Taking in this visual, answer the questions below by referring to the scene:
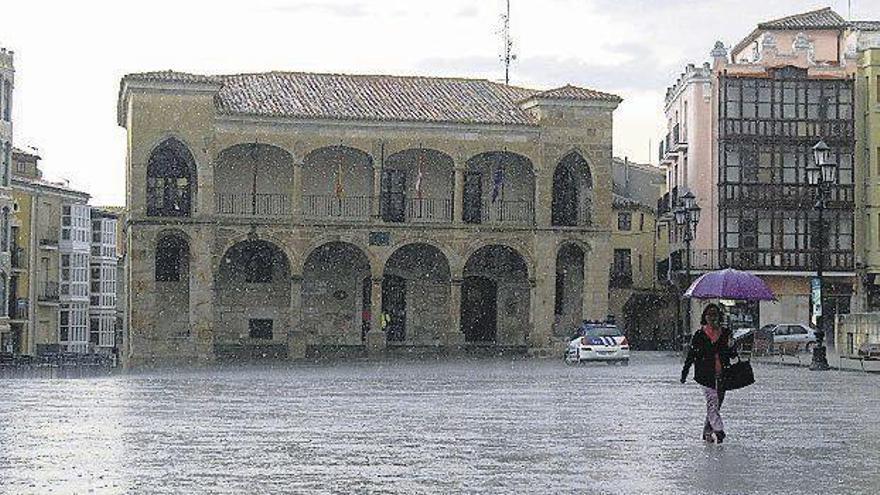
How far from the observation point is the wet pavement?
1157cm

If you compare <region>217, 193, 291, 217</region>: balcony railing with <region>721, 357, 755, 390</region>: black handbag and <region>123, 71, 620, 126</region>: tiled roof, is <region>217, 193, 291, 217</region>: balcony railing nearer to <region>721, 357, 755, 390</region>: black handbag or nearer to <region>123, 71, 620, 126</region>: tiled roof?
<region>123, 71, 620, 126</region>: tiled roof

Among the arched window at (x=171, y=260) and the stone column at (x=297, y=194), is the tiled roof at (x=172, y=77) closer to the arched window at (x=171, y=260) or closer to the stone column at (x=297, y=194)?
the stone column at (x=297, y=194)

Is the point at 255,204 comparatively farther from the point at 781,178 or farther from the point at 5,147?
the point at 781,178

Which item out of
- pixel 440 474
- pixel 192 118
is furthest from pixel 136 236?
pixel 440 474

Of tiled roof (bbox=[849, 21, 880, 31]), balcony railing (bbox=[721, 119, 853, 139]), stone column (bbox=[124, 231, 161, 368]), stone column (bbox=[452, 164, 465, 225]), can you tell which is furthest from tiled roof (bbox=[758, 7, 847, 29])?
stone column (bbox=[124, 231, 161, 368])

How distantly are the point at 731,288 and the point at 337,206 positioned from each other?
15.7m

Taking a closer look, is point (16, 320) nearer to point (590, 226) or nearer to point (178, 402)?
point (590, 226)

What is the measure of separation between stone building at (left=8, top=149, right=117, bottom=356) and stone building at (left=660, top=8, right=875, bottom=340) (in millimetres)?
26947

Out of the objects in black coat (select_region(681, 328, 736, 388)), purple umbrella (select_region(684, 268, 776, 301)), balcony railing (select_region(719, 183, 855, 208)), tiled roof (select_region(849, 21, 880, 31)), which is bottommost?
black coat (select_region(681, 328, 736, 388))

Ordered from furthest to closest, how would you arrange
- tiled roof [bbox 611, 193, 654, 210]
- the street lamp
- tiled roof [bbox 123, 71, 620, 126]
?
tiled roof [bbox 611, 193, 654, 210], tiled roof [bbox 123, 71, 620, 126], the street lamp

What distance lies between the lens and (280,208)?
54.8 metres

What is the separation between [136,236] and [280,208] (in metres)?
5.22

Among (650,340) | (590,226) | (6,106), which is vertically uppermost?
(6,106)

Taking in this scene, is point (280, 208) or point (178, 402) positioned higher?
point (280, 208)
